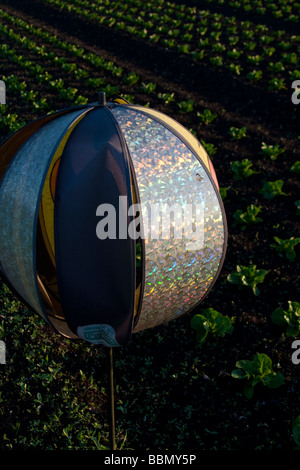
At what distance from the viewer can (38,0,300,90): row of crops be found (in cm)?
1073

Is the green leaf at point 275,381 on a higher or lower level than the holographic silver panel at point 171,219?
lower

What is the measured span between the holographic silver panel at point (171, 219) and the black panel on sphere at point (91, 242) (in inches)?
3.9

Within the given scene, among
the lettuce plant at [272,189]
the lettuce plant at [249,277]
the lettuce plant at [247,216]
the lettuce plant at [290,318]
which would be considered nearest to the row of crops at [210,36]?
the lettuce plant at [272,189]

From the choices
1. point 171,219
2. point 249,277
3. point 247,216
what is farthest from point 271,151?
point 171,219

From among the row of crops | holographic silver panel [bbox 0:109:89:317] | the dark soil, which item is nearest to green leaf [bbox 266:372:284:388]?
the dark soil

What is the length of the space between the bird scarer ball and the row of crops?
344 inches

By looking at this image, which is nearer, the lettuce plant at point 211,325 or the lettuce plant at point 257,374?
the lettuce plant at point 257,374

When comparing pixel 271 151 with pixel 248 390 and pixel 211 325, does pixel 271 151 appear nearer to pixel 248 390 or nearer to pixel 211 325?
pixel 211 325

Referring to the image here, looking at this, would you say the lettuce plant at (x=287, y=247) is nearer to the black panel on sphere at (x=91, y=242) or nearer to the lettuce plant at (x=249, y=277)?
the lettuce plant at (x=249, y=277)

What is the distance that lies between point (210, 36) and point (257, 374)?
481 inches

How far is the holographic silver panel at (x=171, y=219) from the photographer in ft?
6.25

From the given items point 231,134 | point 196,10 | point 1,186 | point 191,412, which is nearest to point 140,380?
point 191,412

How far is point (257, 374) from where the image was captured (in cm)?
390

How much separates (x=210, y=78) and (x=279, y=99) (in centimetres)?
213
